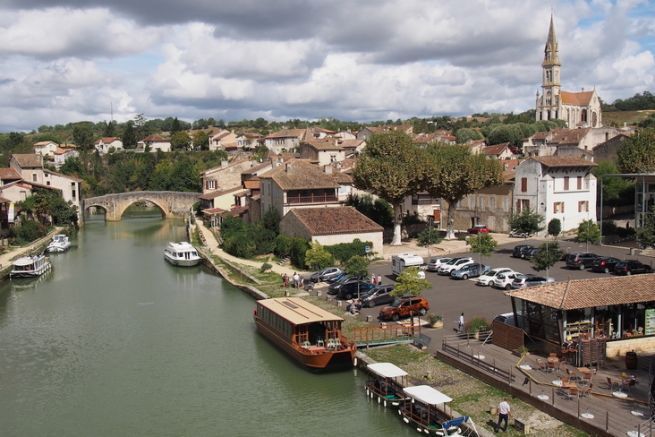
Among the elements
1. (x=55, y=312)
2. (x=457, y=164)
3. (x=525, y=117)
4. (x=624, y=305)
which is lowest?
(x=55, y=312)

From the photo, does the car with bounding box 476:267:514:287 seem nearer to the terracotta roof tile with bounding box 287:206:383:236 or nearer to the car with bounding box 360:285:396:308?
the car with bounding box 360:285:396:308

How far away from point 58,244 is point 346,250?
3122cm

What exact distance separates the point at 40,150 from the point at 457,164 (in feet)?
374

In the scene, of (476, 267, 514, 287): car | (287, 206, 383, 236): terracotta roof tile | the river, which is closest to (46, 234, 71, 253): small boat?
the river

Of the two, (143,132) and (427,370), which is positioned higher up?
(143,132)

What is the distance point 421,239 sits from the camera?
168ft

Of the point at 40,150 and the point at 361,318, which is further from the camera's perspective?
the point at 40,150

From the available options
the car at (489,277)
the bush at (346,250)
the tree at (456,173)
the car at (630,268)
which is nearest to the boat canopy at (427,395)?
the car at (489,277)

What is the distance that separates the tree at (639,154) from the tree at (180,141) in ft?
336

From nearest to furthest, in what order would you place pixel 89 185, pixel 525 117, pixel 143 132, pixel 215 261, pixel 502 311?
pixel 502 311
pixel 215 261
pixel 89 185
pixel 525 117
pixel 143 132

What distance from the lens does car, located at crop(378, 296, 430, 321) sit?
3023 centimetres

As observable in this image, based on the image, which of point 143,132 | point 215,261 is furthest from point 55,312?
point 143,132

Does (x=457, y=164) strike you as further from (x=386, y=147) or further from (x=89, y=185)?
(x=89, y=185)

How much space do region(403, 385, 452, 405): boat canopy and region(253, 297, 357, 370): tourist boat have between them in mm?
5135
